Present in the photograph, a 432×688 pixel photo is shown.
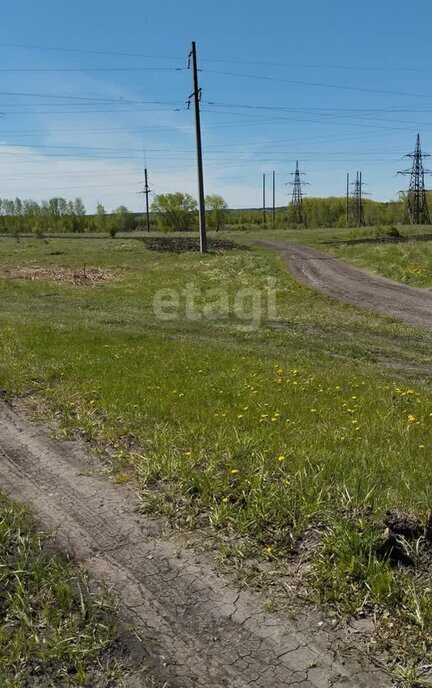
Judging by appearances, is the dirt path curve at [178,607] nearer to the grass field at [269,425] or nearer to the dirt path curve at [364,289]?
the grass field at [269,425]

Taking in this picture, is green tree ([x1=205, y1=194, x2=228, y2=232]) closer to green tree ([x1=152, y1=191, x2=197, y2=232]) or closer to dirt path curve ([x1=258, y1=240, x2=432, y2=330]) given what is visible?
green tree ([x1=152, y1=191, x2=197, y2=232])

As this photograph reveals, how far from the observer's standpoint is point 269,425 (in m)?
6.29

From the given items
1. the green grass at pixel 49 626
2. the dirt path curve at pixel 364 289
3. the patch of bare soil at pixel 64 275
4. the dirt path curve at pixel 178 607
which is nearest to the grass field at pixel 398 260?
the dirt path curve at pixel 364 289

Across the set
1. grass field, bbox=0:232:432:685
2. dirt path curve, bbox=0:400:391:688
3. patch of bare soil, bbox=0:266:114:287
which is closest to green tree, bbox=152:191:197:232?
patch of bare soil, bbox=0:266:114:287

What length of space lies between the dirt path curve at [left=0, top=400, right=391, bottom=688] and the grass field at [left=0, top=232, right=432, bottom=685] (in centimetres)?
31

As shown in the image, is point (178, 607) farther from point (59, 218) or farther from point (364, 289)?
point (59, 218)

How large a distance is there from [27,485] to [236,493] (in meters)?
2.04

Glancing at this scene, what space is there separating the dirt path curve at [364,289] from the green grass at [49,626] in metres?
14.2

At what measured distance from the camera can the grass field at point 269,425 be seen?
376 cm

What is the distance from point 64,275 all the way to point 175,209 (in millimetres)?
72011

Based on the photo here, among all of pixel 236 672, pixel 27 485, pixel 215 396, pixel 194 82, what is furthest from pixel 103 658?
pixel 194 82

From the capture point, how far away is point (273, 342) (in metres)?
14.0

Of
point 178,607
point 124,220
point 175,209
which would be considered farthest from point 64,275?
point 124,220

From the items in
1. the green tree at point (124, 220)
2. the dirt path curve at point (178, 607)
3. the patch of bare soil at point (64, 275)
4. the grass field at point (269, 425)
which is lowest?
the dirt path curve at point (178, 607)
